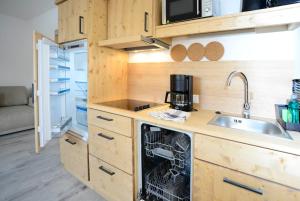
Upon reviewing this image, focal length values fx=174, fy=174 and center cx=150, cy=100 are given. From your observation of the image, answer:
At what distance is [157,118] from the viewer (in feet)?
4.20

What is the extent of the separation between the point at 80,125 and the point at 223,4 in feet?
6.37

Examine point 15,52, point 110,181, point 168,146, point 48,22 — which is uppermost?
point 48,22

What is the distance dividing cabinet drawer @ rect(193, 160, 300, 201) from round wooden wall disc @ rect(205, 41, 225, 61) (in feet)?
3.12

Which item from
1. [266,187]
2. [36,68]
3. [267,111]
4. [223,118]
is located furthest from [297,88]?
[36,68]

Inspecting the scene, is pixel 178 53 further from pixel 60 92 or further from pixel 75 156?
pixel 75 156

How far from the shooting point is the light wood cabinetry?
100 cm

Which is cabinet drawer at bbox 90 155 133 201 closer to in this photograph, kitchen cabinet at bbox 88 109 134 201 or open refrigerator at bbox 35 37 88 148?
kitchen cabinet at bbox 88 109 134 201

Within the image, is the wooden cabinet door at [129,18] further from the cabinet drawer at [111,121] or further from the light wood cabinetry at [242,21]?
the cabinet drawer at [111,121]

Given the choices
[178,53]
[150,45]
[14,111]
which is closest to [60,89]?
[150,45]

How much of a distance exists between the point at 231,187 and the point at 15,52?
5413 millimetres

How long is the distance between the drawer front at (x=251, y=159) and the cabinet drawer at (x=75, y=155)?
1295 mm

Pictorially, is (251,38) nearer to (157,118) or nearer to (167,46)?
(167,46)

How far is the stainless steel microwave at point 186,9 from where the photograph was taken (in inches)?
49.4

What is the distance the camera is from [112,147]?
156cm
